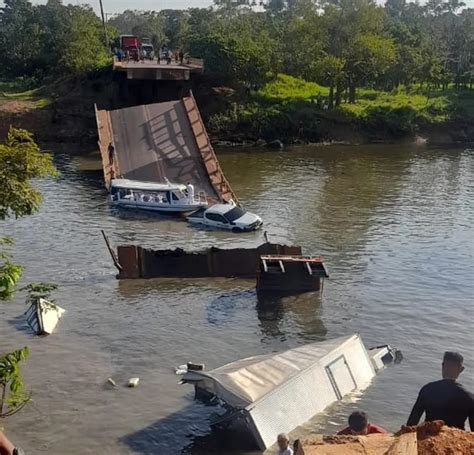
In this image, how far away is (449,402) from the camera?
35.6ft

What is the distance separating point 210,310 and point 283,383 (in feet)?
33.1

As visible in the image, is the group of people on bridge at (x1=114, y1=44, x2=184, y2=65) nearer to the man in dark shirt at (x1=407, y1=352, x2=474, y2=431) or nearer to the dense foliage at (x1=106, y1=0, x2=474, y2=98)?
the dense foliage at (x1=106, y1=0, x2=474, y2=98)

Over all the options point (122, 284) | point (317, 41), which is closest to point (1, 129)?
point (317, 41)

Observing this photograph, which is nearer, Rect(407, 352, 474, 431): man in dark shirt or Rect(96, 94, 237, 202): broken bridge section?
Rect(407, 352, 474, 431): man in dark shirt

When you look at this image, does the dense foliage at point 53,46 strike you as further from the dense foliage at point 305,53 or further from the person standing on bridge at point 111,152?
the person standing on bridge at point 111,152

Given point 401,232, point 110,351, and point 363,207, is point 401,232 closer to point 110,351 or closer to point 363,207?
point 363,207

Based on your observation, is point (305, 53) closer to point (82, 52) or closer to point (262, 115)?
point (262, 115)

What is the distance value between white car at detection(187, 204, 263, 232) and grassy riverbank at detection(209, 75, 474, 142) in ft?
114

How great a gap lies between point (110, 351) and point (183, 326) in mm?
3253

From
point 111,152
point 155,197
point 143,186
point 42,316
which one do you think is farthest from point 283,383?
point 111,152

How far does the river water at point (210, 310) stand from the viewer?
19656 mm

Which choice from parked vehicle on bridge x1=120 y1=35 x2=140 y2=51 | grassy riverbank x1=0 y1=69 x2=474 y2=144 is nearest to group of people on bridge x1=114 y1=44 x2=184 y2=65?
parked vehicle on bridge x1=120 y1=35 x2=140 y2=51

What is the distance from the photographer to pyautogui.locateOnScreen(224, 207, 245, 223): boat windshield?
39.5 m

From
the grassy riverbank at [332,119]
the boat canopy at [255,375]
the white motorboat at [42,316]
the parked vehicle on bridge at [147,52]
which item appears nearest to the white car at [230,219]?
the white motorboat at [42,316]
